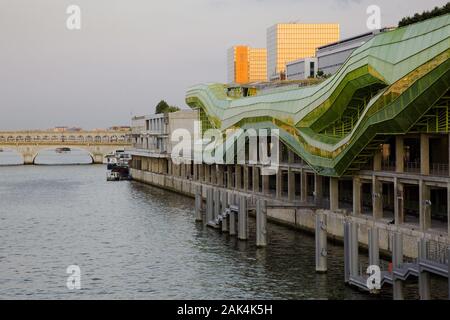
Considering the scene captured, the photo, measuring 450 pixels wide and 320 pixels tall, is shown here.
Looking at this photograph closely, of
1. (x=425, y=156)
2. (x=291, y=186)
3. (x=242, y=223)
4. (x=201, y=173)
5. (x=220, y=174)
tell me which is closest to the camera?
(x=425, y=156)

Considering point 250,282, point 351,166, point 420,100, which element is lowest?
point 250,282

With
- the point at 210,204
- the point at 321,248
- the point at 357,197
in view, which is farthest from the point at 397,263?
the point at 210,204

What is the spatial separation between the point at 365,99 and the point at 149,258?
59.2 feet

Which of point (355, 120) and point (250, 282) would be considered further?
point (355, 120)

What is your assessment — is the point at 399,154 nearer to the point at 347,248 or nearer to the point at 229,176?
the point at 347,248

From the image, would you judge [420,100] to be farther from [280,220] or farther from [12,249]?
[12,249]

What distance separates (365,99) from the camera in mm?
52500

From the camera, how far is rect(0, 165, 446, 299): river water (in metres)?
39.9

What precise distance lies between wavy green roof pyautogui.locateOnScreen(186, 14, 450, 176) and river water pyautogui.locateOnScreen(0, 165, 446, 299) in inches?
277

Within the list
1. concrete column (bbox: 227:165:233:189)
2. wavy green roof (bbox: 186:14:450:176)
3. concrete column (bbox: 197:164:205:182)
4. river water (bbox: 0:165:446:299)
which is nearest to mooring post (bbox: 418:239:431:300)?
river water (bbox: 0:165:446:299)

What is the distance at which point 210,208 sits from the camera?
64.6m
